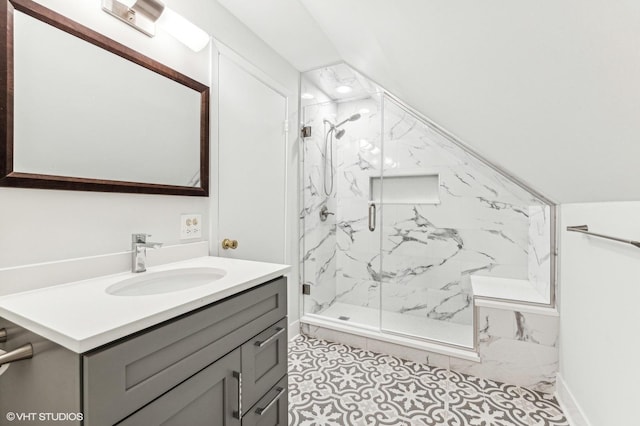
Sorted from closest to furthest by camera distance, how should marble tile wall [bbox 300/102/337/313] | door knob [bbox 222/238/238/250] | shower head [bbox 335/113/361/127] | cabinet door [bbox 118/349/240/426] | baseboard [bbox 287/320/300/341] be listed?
cabinet door [bbox 118/349/240/426] < door knob [bbox 222/238/238/250] < baseboard [bbox 287/320/300/341] < marble tile wall [bbox 300/102/337/313] < shower head [bbox 335/113/361/127]

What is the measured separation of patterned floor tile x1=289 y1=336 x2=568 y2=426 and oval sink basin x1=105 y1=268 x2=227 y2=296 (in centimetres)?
86

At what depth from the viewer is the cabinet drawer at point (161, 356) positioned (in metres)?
0.57

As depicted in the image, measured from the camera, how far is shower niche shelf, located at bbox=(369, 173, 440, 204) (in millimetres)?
2551

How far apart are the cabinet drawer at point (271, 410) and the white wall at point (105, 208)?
0.79 m

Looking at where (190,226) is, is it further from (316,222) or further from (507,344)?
(507,344)

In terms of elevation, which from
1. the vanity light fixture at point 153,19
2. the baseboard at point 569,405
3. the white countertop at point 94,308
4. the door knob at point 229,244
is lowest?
the baseboard at point 569,405

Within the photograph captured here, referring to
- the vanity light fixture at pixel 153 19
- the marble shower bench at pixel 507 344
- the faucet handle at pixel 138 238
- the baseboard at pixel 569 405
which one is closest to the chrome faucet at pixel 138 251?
the faucet handle at pixel 138 238

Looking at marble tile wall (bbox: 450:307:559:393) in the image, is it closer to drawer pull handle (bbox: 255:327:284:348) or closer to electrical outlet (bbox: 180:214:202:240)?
drawer pull handle (bbox: 255:327:284:348)

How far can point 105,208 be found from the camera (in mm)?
1095

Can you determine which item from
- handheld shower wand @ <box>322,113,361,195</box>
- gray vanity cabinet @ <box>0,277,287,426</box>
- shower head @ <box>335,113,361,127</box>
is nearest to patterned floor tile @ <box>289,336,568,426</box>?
gray vanity cabinet @ <box>0,277,287,426</box>

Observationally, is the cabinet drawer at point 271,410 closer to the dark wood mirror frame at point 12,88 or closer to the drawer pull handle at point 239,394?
the drawer pull handle at point 239,394

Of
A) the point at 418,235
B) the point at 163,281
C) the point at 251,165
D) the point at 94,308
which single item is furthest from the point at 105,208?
the point at 418,235

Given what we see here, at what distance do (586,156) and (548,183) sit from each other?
610mm

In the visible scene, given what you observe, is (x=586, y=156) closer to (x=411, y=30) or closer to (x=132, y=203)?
(x=411, y=30)
